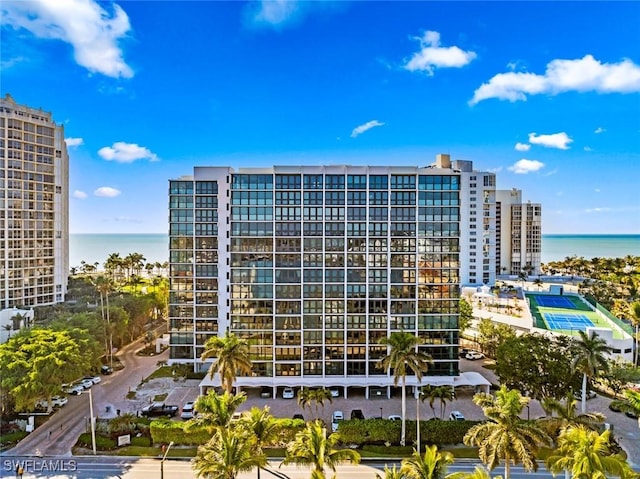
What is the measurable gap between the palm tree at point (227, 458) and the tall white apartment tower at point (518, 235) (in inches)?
4249

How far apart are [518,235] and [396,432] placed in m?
97.5

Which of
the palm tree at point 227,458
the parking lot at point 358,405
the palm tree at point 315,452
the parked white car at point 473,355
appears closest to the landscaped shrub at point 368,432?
the parking lot at point 358,405

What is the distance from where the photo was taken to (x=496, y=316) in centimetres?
6056

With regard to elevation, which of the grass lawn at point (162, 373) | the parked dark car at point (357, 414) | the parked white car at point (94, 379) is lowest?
the parked white car at point (94, 379)

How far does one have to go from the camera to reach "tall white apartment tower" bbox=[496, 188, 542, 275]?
112062 mm

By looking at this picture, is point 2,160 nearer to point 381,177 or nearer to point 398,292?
point 381,177

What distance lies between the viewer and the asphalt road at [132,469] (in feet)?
86.6

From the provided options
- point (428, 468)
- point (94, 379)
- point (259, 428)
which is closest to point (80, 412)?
point (94, 379)

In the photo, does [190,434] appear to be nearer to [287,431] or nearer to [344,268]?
[287,431]

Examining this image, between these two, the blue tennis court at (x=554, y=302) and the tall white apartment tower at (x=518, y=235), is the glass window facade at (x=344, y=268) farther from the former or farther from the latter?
the tall white apartment tower at (x=518, y=235)

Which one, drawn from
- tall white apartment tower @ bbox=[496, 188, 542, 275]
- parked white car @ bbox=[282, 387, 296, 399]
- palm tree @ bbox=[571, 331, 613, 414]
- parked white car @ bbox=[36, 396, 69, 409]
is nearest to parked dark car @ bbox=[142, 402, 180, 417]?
parked white car @ bbox=[36, 396, 69, 409]

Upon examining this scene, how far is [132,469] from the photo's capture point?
2711cm

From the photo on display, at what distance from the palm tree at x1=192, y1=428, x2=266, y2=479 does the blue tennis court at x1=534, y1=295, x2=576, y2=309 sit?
63753 millimetres

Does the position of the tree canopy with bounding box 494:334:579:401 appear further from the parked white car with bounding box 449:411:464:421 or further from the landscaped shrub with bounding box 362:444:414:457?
the landscaped shrub with bounding box 362:444:414:457
